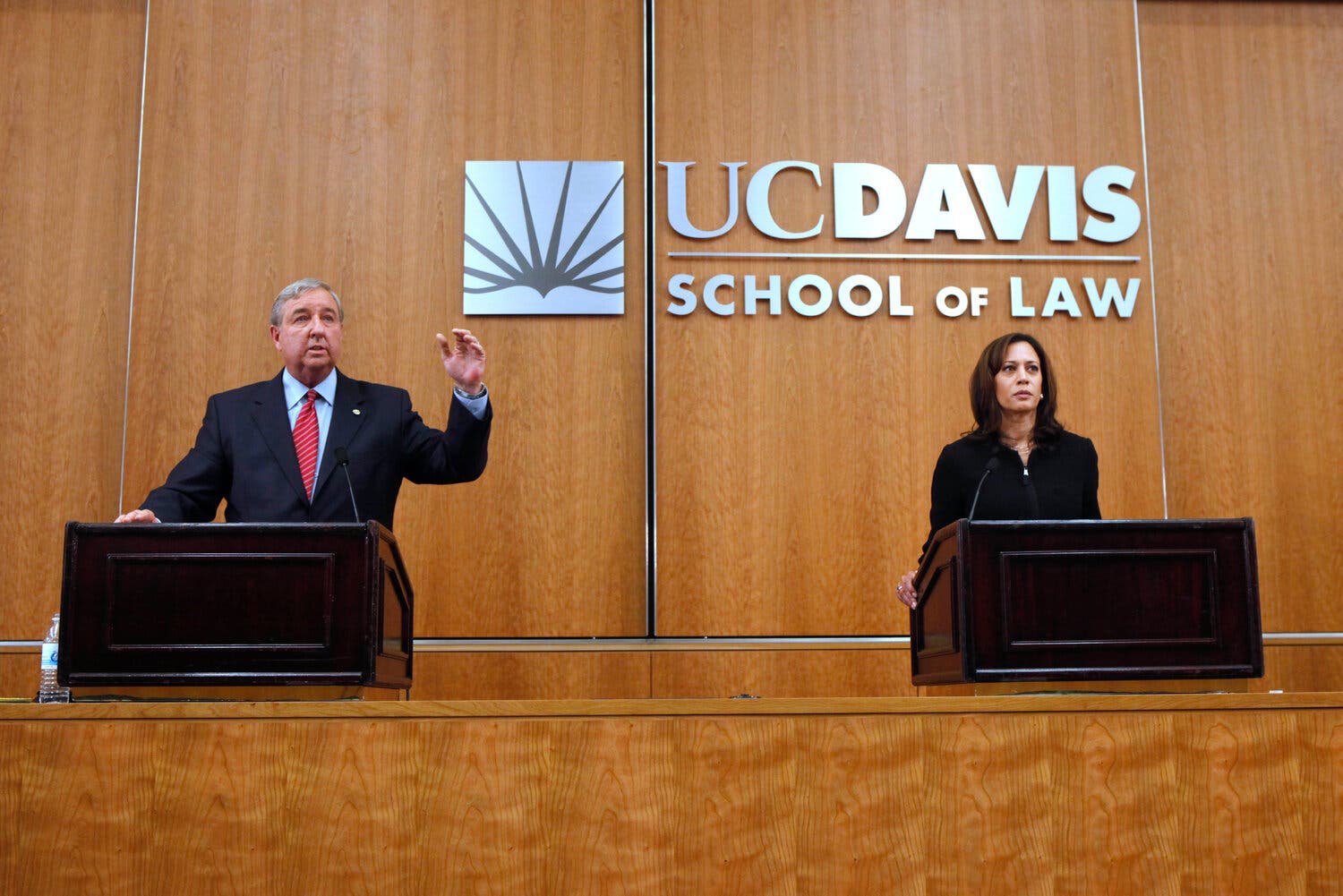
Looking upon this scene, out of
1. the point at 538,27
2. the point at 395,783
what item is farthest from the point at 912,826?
the point at 538,27

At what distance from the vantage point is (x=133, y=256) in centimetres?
521

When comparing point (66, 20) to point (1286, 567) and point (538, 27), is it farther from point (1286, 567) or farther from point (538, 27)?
point (1286, 567)

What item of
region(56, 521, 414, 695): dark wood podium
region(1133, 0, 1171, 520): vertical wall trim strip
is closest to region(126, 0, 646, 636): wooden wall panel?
region(1133, 0, 1171, 520): vertical wall trim strip

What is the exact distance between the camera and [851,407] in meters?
5.19

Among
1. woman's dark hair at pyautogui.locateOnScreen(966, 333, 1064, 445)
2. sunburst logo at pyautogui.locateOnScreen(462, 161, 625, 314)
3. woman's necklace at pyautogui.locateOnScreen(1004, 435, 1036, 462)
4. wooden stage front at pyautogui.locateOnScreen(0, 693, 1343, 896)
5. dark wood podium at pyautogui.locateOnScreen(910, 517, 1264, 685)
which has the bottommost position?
wooden stage front at pyautogui.locateOnScreen(0, 693, 1343, 896)

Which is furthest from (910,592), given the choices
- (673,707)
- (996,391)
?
(673,707)

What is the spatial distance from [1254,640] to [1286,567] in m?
2.83

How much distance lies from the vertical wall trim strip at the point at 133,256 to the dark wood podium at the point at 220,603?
263 centimetres

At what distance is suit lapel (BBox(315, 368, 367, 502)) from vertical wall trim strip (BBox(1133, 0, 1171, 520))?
10.4ft

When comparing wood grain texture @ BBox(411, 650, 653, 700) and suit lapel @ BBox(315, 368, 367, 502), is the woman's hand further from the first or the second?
wood grain texture @ BBox(411, 650, 653, 700)

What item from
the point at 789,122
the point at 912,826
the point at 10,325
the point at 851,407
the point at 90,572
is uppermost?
the point at 789,122

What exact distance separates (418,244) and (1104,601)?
3.36 m

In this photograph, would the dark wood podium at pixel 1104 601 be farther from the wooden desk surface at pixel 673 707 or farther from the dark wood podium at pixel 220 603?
the dark wood podium at pixel 220 603

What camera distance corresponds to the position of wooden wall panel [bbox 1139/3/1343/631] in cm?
525
